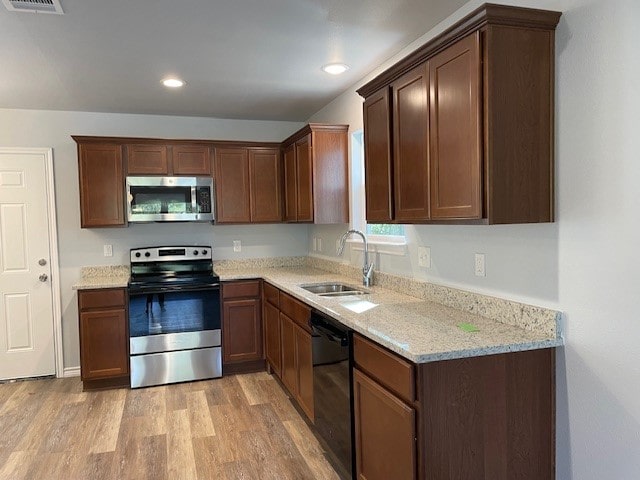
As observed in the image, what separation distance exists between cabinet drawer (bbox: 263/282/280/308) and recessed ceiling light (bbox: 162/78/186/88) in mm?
1719

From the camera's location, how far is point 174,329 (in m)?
4.02

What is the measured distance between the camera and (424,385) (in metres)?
1.69

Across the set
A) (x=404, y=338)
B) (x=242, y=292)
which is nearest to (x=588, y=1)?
(x=404, y=338)

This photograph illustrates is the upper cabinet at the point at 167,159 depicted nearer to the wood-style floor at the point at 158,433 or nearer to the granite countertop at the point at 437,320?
the granite countertop at the point at 437,320

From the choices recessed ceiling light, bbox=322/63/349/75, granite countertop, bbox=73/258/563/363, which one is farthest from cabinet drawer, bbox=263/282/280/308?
recessed ceiling light, bbox=322/63/349/75

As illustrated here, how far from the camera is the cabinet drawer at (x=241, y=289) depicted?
4173 mm

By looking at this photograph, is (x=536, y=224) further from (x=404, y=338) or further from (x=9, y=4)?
(x=9, y=4)

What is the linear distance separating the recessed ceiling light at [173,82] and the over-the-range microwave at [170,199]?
97 centimetres

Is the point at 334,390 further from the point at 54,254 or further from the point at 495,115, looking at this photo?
the point at 54,254

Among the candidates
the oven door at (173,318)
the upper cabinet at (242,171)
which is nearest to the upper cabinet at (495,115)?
the upper cabinet at (242,171)

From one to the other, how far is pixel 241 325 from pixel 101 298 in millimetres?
1188

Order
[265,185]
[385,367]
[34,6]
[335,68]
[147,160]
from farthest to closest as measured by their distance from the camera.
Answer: [265,185]
[147,160]
[335,68]
[34,6]
[385,367]

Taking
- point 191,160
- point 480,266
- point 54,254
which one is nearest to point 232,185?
point 191,160

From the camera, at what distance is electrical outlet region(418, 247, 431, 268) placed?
2.75 metres
